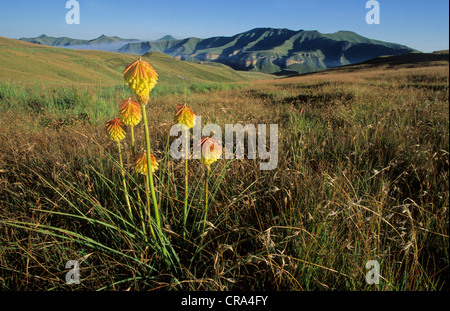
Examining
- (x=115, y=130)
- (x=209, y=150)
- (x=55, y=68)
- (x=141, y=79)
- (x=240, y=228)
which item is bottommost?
(x=240, y=228)

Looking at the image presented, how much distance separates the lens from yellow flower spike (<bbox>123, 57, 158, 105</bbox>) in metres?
1.03

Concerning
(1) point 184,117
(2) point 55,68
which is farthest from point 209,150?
(2) point 55,68

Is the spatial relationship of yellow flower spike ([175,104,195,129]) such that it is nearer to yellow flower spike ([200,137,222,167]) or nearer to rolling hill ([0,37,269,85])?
yellow flower spike ([200,137,222,167])

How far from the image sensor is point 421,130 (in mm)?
3498

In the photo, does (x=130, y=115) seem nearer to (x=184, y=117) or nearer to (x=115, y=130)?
(x=115, y=130)

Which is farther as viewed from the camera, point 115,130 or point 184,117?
point 115,130

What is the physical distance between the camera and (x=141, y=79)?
3.47 feet

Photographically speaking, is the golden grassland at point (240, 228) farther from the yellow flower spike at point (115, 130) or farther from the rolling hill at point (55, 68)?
the rolling hill at point (55, 68)

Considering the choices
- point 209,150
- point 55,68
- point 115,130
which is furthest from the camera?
point 55,68
